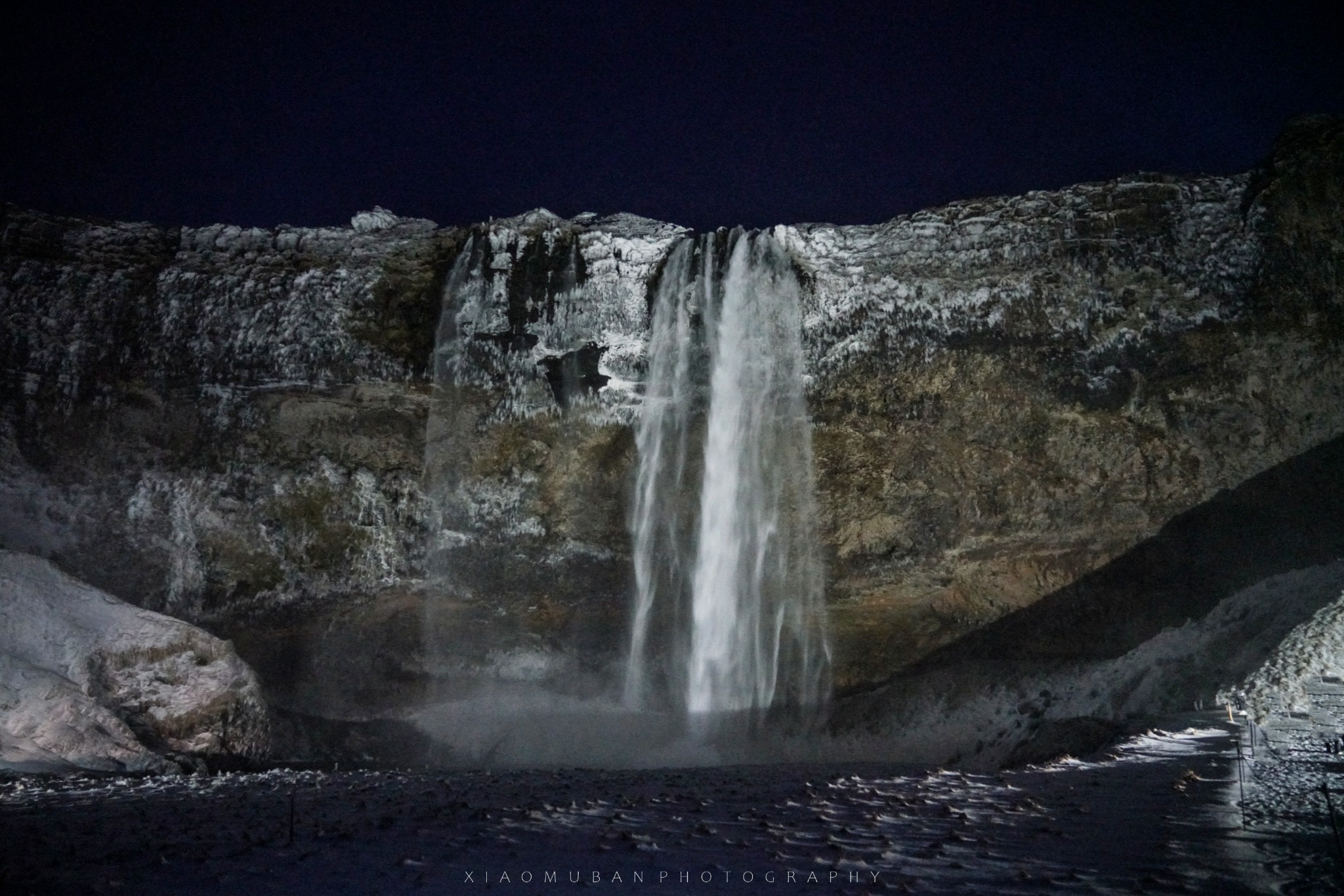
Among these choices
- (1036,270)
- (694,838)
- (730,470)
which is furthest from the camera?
(730,470)

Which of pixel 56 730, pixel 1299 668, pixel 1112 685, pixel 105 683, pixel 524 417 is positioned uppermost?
pixel 524 417

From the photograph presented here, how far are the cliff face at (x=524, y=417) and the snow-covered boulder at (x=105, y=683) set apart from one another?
5461 millimetres

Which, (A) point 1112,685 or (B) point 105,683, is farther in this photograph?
(A) point 1112,685

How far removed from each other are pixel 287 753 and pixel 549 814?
14.1 m

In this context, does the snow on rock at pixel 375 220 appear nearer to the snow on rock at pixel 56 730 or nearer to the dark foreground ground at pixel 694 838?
the snow on rock at pixel 56 730

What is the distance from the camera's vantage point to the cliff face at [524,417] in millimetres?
23219

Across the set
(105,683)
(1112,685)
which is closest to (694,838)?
(105,683)

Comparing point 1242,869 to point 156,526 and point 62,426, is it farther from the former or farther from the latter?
point 62,426

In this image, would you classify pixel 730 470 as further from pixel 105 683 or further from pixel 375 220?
pixel 105 683

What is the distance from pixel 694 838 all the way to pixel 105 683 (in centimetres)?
1512

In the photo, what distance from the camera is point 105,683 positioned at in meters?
17.8

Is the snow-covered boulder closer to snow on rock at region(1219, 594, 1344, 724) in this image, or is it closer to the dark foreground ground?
the dark foreground ground

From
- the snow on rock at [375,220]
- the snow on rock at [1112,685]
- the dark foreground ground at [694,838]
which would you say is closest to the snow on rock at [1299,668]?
the snow on rock at [1112,685]

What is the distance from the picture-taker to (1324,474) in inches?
845
